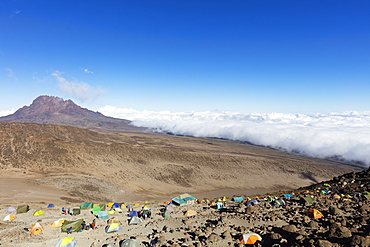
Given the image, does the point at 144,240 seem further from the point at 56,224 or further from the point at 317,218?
the point at 317,218

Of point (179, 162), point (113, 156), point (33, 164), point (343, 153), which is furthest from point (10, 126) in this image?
point (343, 153)

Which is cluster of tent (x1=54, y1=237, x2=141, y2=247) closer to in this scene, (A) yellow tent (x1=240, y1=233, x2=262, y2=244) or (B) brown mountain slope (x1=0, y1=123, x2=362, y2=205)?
(A) yellow tent (x1=240, y1=233, x2=262, y2=244)

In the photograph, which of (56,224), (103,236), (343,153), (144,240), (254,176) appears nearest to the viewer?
(144,240)

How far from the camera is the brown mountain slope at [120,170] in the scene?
44.6m

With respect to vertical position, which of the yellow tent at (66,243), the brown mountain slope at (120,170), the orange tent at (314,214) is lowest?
the brown mountain slope at (120,170)

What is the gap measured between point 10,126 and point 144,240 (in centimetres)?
8474

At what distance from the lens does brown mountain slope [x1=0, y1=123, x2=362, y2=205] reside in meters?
44.6

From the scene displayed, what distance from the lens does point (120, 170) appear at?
59.5 meters

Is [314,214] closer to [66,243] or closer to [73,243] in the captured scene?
[73,243]

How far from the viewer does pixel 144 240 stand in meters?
16.1

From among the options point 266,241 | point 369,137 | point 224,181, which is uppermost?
point 369,137

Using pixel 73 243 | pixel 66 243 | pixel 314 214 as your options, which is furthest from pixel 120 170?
pixel 314 214

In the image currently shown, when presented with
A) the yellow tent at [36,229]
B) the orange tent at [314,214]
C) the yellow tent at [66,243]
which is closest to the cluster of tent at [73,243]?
the yellow tent at [66,243]

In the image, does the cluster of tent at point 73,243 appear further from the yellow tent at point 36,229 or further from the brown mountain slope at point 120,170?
the brown mountain slope at point 120,170
